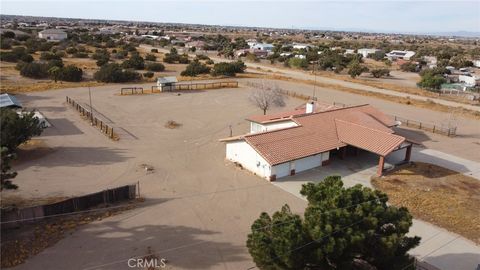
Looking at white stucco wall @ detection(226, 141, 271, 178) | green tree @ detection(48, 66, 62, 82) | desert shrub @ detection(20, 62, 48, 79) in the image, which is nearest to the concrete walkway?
white stucco wall @ detection(226, 141, 271, 178)

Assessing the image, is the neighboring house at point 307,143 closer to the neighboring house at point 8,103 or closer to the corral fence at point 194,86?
the neighboring house at point 8,103

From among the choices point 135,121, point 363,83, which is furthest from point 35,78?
point 363,83

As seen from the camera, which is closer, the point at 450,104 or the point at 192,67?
the point at 450,104

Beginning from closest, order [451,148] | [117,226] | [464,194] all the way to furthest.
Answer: [117,226] < [464,194] < [451,148]

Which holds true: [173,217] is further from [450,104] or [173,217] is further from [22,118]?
[450,104]

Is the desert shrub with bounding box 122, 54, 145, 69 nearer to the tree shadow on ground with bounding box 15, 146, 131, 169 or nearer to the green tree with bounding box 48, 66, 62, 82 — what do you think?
the green tree with bounding box 48, 66, 62, 82

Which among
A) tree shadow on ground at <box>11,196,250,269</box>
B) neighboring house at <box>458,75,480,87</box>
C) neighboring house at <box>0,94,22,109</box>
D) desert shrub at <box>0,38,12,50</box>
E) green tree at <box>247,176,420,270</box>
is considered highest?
desert shrub at <box>0,38,12,50</box>

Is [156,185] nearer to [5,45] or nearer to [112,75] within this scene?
[112,75]
